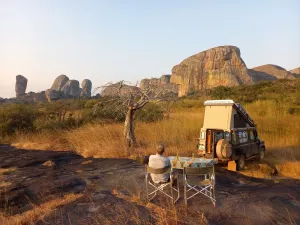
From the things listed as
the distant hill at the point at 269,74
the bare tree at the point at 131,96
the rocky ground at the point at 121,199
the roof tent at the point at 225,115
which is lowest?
the rocky ground at the point at 121,199

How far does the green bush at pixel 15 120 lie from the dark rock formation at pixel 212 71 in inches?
1727

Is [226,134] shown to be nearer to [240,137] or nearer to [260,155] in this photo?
[240,137]

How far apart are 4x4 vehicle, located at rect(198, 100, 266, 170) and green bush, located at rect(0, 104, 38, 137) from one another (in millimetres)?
14070

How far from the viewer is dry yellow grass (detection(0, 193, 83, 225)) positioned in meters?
4.90

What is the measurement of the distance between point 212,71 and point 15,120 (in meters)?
53.6

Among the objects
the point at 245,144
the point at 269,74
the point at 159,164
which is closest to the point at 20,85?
the point at 269,74

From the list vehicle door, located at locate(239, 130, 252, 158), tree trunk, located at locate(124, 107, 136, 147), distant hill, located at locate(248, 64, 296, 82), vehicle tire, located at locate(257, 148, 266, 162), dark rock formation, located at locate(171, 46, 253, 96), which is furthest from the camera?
distant hill, located at locate(248, 64, 296, 82)

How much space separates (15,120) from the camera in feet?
61.8

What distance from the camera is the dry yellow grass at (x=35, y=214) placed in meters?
4.90

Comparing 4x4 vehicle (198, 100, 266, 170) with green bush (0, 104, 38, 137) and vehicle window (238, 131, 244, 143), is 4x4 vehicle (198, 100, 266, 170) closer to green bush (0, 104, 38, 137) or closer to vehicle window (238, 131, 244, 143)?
vehicle window (238, 131, 244, 143)

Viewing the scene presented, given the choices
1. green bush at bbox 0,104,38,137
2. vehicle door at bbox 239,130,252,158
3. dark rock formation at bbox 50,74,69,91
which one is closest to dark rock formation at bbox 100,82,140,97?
vehicle door at bbox 239,130,252,158

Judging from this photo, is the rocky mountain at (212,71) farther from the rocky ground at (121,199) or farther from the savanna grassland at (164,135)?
the rocky ground at (121,199)

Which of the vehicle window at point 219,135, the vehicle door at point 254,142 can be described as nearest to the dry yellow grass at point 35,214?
the vehicle window at point 219,135

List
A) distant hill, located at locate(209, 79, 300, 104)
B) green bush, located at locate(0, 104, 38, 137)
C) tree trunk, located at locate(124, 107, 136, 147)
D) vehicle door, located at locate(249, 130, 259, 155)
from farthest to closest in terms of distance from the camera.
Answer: distant hill, located at locate(209, 79, 300, 104)
green bush, located at locate(0, 104, 38, 137)
tree trunk, located at locate(124, 107, 136, 147)
vehicle door, located at locate(249, 130, 259, 155)
